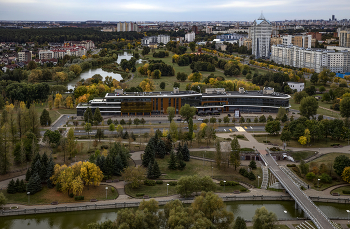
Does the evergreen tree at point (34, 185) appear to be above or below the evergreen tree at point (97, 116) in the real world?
below

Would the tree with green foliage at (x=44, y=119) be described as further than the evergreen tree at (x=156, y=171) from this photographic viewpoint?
Yes

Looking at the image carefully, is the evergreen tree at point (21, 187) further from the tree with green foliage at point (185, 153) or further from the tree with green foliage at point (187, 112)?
the tree with green foliage at point (187, 112)

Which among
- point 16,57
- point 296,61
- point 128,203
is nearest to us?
point 128,203

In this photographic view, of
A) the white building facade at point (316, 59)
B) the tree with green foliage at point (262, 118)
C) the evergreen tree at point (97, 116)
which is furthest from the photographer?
the white building facade at point (316, 59)

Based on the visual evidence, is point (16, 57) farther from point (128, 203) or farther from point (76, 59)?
point (128, 203)

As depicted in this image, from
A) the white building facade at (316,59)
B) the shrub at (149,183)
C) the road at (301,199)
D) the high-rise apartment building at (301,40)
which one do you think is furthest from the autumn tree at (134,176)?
the high-rise apartment building at (301,40)

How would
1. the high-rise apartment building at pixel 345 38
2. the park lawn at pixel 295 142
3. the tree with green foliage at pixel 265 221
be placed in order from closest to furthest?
1. the tree with green foliage at pixel 265 221
2. the park lawn at pixel 295 142
3. the high-rise apartment building at pixel 345 38

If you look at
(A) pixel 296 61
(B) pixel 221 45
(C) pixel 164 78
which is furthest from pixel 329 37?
(C) pixel 164 78

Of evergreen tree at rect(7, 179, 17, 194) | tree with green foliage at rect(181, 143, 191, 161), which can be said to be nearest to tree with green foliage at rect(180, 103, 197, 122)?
tree with green foliage at rect(181, 143, 191, 161)
